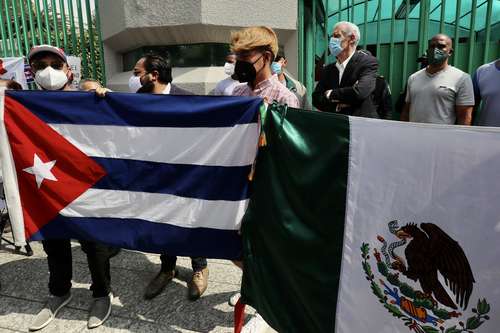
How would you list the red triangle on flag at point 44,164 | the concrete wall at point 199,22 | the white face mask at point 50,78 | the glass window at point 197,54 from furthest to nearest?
the glass window at point 197,54 → the concrete wall at point 199,22 → the white face mask at point 50,78 → the red triangle on flag at point 44,164

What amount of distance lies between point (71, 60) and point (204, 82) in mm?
2151

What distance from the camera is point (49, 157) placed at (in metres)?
2.68

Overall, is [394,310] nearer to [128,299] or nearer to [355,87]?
[355,87]

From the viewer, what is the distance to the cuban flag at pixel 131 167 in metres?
2.31

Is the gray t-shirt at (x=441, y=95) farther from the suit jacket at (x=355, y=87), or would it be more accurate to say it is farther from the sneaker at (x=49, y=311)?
the sneaker at (x=49, y=311)

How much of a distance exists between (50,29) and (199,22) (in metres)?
3.14

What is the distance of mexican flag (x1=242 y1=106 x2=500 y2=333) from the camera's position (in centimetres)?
159

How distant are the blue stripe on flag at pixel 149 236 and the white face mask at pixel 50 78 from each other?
3.05 ft

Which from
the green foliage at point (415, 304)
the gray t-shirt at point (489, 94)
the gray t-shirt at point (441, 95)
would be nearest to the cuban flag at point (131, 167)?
the green foliage at point (415, 304)

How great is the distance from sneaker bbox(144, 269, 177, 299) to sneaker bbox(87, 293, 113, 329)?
0.29 m

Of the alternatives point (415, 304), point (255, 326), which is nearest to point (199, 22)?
point (255, 326)

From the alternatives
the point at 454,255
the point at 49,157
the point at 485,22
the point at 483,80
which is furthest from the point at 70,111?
the point at 485,22

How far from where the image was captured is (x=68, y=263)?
2.82 metres

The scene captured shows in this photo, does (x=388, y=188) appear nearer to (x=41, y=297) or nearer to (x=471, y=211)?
(x=471, y=211)
